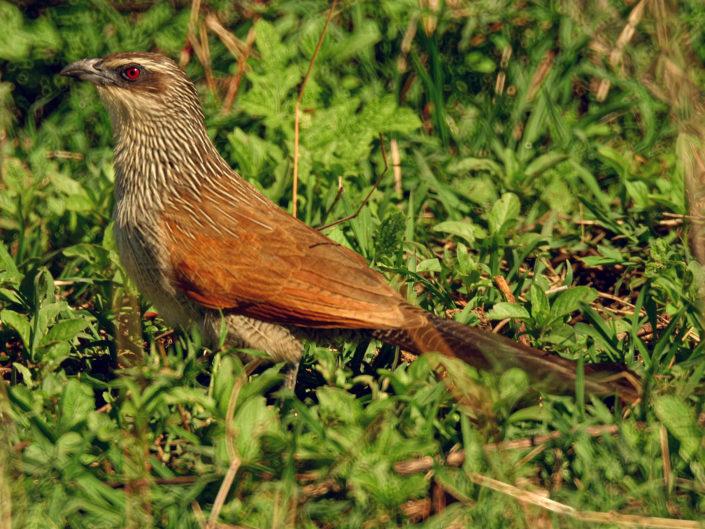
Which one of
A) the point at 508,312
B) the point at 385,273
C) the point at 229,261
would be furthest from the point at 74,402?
the point at 508,312

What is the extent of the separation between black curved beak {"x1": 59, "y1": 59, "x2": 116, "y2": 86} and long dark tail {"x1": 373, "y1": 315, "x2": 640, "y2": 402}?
1.68m

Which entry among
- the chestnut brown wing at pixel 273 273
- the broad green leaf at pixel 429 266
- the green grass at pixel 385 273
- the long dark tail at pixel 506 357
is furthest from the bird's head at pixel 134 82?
the long dark tail at pixel 506 357

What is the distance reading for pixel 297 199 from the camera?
4898 mm

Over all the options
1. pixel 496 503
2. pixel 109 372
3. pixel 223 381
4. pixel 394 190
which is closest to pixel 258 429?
pixel 223 381

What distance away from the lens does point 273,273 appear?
12.2 feet

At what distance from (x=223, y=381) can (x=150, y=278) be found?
31.4 inches

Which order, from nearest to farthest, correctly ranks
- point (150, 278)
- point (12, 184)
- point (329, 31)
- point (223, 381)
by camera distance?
point (223, 381) < point (150, 278) < point (12, 184) < point (329, 31)

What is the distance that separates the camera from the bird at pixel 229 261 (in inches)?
142

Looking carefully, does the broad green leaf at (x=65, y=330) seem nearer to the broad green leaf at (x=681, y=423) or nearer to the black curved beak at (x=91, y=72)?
the black curved beak at (x=91, y=72)

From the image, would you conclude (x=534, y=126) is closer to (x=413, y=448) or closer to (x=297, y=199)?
(x=297, y=199)

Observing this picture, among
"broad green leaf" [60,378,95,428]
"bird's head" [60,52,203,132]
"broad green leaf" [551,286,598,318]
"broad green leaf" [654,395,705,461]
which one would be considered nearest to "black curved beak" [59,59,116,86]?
"bird's head" [60,52,203,132]

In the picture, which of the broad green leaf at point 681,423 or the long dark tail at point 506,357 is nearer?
the broad green leaf at point 681,423

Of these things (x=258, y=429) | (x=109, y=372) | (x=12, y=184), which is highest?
(x=12, y=184)

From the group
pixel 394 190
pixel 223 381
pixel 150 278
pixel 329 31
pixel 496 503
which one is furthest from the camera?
pixel 329 31
